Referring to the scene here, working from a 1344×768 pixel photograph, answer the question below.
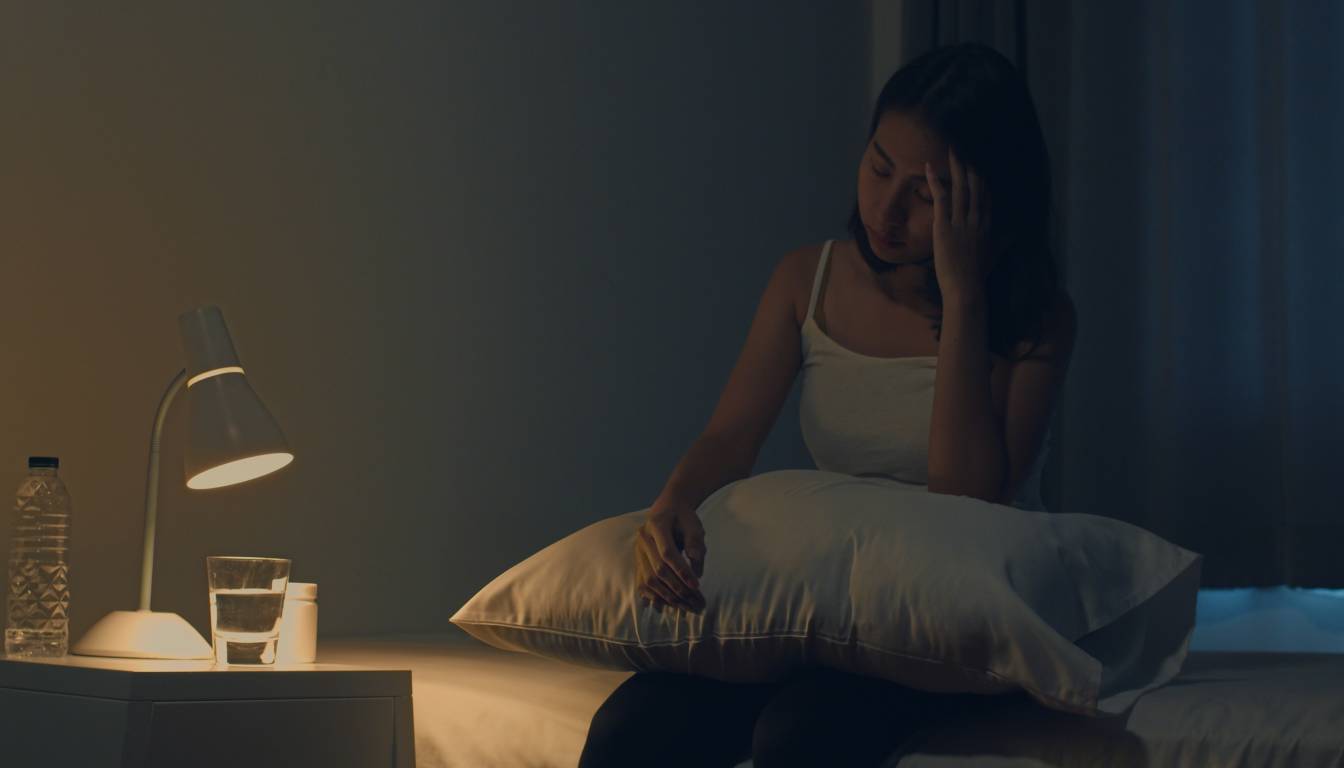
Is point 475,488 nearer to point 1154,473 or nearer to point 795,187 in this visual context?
point 795,187

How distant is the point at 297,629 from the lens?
1.45 metres

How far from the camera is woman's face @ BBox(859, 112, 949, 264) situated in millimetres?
1489

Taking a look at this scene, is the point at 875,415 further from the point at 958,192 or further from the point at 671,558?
the point at 671,558

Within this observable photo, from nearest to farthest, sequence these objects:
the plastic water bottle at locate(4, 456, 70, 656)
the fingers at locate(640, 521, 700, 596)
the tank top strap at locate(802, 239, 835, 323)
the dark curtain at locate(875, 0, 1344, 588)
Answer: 1. the fingers at locate(640, 521, 700, 596)
2. the plastic water bottle at locate(4, 456, 70, 656)
3. the tank top strap at locate(802, 239, 835, 323)
4. the dark curtain at locate(875, 0, 1344, 588)

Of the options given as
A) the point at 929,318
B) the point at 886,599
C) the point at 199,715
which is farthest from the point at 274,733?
the point at 929,318

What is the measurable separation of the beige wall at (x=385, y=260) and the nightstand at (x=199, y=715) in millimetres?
455

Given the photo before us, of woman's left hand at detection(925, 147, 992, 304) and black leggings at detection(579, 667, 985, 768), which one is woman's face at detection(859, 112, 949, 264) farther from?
black leggings at detection(579, 667, 985, 768)

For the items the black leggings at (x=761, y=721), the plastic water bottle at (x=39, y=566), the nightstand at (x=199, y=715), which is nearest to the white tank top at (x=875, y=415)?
the black leggings at (x=761, y=721)

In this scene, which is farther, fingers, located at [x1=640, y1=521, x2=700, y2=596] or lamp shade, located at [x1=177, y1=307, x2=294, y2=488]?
lamp shade, located at [x1=177, y1=307, x2=294, y2=488]

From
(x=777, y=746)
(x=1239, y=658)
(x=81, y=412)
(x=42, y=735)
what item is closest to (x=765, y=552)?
(x=777, y=746)

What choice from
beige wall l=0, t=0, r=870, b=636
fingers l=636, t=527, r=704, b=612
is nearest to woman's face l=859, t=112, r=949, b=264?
fingers l=636, t=527, r=704, b=612

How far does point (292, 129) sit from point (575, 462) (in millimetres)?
660

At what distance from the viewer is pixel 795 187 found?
2.71 meters

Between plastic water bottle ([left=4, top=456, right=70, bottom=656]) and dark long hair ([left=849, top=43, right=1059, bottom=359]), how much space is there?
3.05 ft
